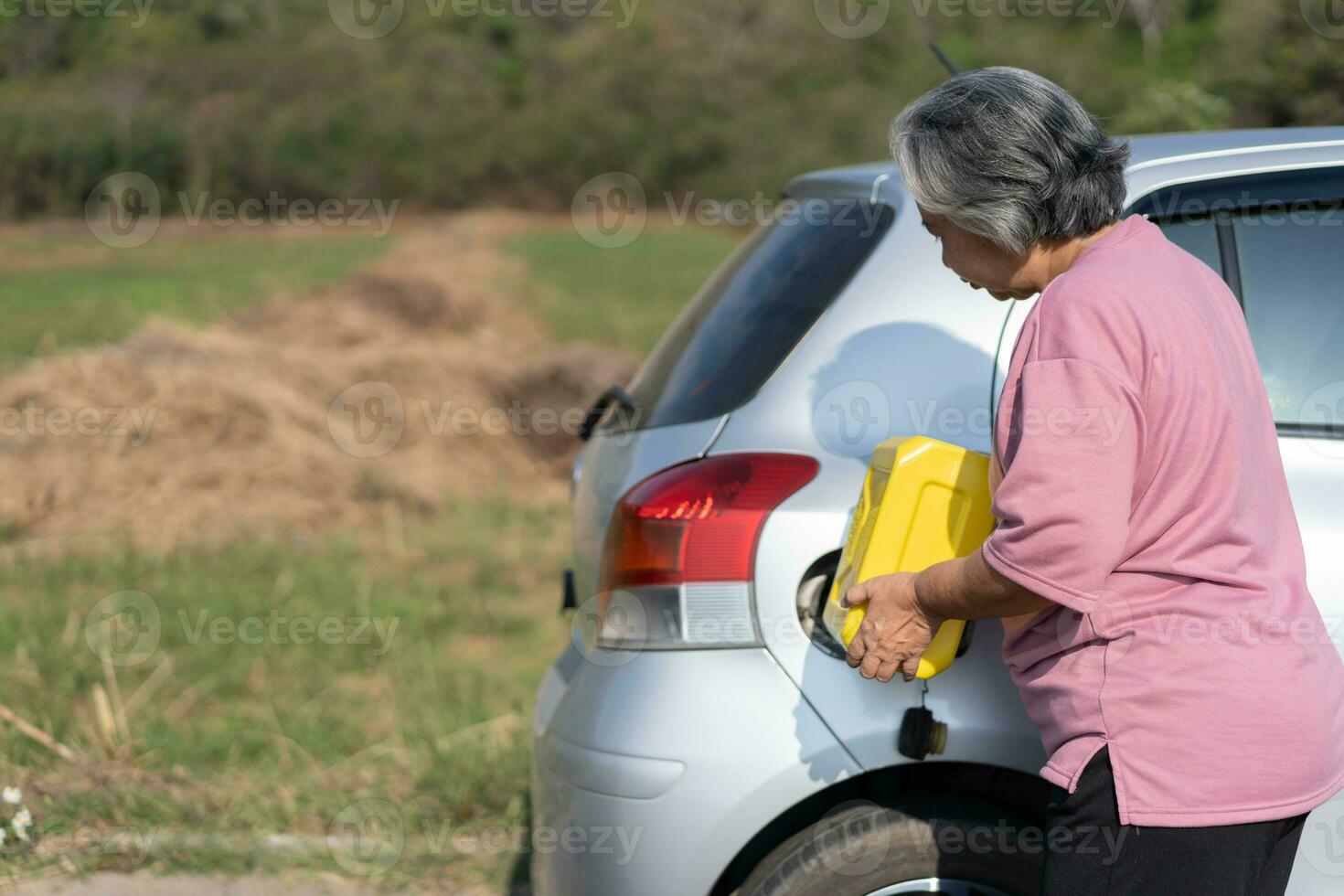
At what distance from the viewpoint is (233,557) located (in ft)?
20.3

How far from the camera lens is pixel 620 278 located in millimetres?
25906

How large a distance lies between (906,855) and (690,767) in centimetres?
39

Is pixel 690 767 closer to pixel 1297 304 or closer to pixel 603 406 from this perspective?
pixel 603 406

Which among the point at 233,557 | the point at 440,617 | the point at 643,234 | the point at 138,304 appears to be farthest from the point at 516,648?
the point at 643,234

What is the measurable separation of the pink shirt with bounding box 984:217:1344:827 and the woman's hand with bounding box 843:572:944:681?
174 millimetres

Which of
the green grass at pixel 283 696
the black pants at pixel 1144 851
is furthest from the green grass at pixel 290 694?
the black pants at pixel 1144 851

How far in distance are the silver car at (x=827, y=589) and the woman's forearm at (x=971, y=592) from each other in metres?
0.32

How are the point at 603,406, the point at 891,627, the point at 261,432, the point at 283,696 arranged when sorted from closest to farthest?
the point at 891,627, the point at 603,406, the point at 283,696, the point at 261,432

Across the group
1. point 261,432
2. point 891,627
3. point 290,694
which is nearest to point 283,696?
point 290,694

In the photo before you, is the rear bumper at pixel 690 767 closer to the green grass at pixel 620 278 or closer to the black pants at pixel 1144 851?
the black pants at pixel 1144 851

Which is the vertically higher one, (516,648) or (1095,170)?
(1095,170)

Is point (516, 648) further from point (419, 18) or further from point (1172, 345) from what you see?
point (419, 18)

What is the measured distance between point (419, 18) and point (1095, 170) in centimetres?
6463

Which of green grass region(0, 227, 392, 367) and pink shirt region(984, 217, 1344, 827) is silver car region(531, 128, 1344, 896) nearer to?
pink shirt region(984, 217, 1344, 827)
